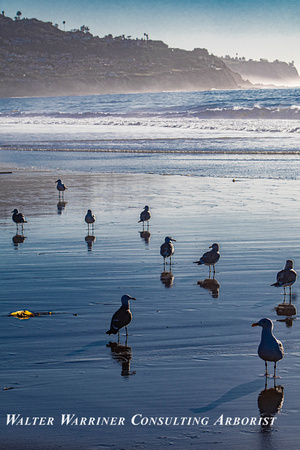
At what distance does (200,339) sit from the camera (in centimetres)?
720

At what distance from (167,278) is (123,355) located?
3172mm

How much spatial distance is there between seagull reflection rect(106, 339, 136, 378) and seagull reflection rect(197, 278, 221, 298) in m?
2.27

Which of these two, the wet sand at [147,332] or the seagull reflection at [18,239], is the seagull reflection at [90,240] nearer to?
the wet sand at [147,332]

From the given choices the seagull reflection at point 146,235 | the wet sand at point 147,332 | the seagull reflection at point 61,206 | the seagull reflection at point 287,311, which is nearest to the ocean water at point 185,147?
the seagull reflection at point 61,206

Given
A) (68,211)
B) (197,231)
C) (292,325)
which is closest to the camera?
(292,325)

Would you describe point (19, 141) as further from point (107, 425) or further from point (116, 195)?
point (107, 425)

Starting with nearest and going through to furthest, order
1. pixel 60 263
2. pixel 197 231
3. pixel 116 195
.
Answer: pixel 60 263, pixel 197 231, pixel 116 195

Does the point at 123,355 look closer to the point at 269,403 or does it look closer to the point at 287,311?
the point at 269,403

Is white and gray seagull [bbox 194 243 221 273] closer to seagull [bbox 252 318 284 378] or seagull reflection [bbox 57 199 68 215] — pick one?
seagull [bbox 252 318 284 378]

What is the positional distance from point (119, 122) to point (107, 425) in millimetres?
60626

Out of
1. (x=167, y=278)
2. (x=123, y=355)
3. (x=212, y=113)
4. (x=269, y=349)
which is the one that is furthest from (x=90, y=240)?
(x=212, y=113)

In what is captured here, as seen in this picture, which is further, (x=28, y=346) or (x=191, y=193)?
(x=191, y=193)

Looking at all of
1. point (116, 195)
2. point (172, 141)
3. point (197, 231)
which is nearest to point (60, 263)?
point (197, 231)

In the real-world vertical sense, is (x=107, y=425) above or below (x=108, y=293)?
below
